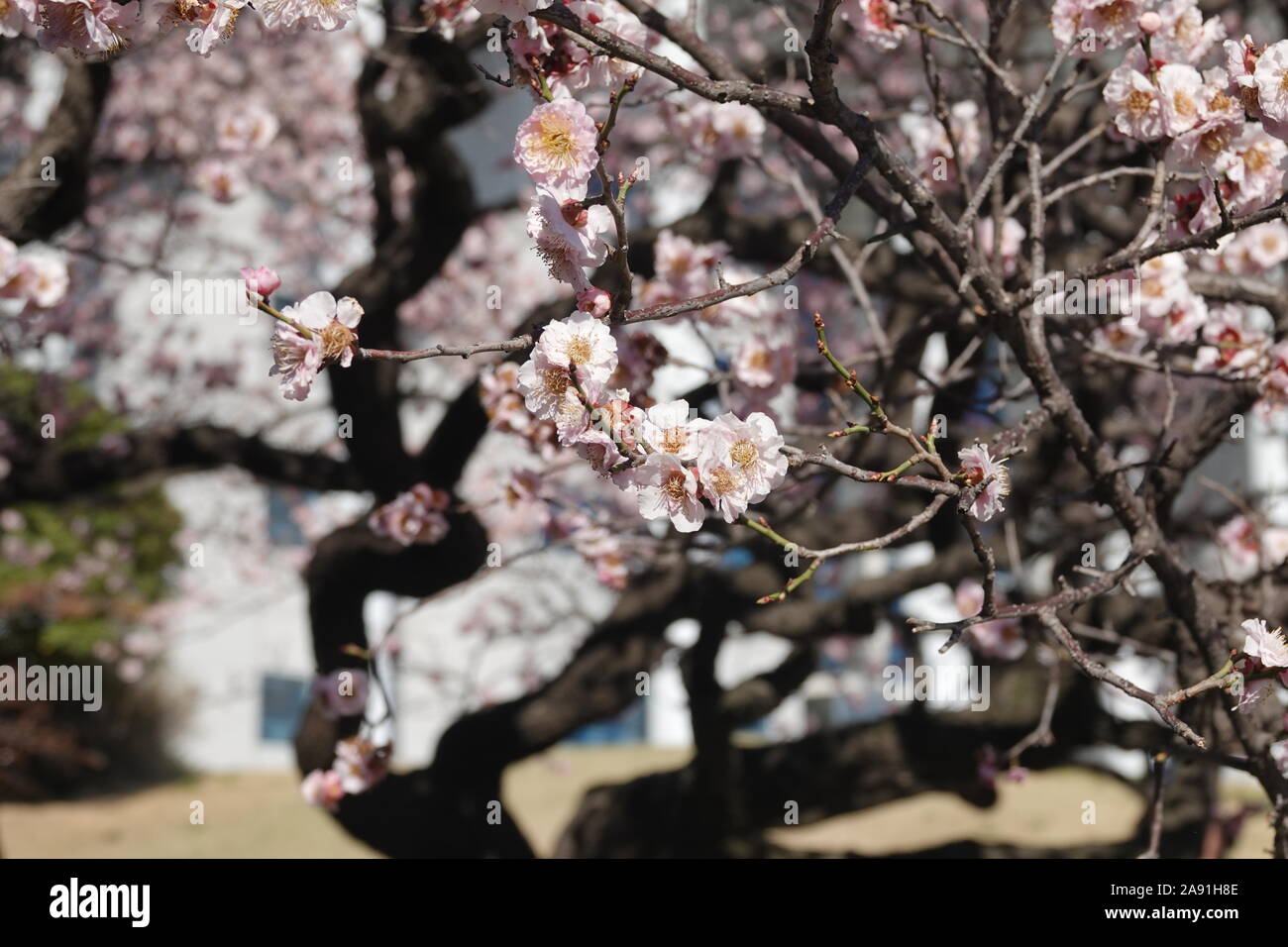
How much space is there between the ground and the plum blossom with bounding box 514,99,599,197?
5.25 m

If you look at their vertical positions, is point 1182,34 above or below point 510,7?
above

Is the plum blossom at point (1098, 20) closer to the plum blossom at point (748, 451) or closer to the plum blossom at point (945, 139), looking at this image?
the plum blossom at point (945, 139)

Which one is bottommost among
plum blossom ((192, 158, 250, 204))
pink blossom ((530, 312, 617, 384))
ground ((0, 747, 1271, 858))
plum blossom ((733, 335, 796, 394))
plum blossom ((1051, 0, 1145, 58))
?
ground ((0, 747, 1271, 858))

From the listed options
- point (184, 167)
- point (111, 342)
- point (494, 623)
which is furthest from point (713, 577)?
point (111, 342)

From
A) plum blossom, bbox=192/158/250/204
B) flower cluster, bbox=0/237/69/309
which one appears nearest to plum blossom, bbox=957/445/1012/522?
flower cluster, bbox=0/237/69/309

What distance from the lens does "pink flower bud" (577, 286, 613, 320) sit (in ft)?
5.57

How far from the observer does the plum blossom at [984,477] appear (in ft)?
5.97

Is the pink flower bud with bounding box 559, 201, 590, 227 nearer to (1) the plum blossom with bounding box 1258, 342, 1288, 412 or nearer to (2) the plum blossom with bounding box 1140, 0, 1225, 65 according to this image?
(2) the plum blossom with bounding box 1140, 0, 1225, 65

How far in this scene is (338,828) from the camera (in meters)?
6.72

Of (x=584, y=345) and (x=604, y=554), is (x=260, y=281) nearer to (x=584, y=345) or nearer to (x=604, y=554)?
(x=584, y=345)

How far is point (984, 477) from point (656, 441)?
55cm

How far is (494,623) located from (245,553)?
2512 mm

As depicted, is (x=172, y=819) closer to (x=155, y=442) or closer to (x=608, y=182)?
(x=155, y=442)

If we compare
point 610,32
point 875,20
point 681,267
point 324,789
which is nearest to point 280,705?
point 324,789
